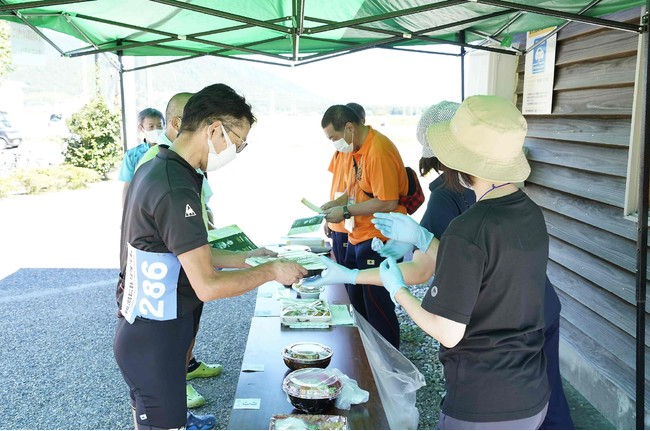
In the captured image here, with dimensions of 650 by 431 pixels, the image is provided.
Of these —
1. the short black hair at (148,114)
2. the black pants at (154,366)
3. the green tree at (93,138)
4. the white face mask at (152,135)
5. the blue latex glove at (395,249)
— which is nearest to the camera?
the black pants at (154,366)

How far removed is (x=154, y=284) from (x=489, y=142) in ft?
3.90

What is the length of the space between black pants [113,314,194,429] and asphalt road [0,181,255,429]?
160cm

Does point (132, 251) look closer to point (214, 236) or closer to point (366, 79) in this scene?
point (214, 236)

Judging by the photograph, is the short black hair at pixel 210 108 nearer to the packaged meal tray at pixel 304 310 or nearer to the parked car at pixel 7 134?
the packaged meal tray at pixel 304 310

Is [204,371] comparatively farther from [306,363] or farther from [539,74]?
[539,74]

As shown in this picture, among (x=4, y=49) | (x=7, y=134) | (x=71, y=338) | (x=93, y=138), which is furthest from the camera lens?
(x=7, y=134)

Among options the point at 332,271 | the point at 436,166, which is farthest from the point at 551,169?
the point at 332,271

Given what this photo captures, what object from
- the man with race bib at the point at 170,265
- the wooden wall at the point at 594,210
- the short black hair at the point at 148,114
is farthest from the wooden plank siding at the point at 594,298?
the short black hair at the point at 148,114

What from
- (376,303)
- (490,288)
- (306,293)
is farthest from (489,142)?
(376,303)

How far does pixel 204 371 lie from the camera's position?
4098 mm

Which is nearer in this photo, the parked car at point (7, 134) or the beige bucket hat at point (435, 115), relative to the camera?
the beige bucket hat at point (435, 115)

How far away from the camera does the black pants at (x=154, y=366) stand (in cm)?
196

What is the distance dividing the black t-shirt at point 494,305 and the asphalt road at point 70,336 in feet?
7.44

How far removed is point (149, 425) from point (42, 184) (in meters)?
12.8
